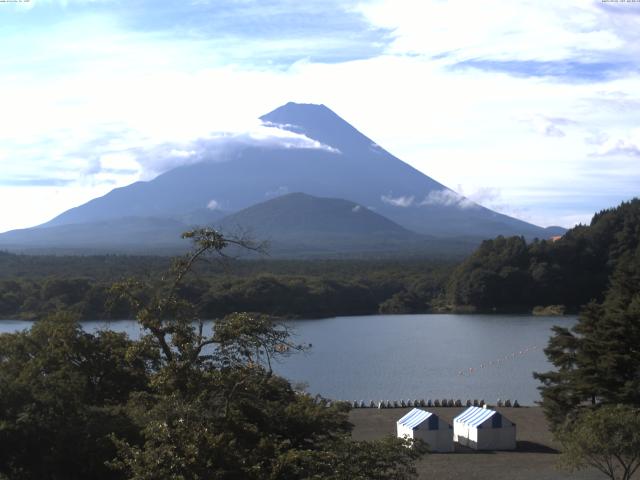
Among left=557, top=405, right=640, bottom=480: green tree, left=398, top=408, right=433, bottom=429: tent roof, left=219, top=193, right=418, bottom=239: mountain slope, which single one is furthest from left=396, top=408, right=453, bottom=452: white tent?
left=219, top=193, right=418, bottom=239: mountain slope

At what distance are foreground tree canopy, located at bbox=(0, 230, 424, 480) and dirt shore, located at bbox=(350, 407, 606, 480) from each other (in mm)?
4429

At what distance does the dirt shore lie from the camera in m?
11.6

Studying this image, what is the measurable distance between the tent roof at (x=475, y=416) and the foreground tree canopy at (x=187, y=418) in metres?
5.94

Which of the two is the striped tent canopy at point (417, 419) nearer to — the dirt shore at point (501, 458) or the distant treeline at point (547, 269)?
the dirt shore at point (501, 458)

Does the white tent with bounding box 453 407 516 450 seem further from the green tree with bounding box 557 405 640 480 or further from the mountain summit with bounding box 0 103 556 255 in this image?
the mountain summit with bounding box 0 103 556 255

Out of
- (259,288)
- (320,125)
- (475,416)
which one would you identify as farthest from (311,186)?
(475,416)

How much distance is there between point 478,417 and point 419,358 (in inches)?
443

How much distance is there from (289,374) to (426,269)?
3102cm

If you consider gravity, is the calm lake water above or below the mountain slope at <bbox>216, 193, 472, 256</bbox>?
below

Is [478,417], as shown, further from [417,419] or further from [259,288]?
[259,288]

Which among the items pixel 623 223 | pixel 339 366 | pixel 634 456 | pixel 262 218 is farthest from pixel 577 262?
pixel 262 218

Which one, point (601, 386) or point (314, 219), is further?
point (314, 219)

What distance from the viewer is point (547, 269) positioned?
1706 inches

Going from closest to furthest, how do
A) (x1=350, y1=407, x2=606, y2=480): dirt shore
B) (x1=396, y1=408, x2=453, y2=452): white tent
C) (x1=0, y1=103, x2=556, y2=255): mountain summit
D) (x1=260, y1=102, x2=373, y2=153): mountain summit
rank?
1. (x1=350, y1=407, x2=606, y2=480): dirt shore
2. (x1=396, y1=408, x2=453, y2=452): white tent
3. (x1=0, y1=103, x2=556, y2=255): mountain summit
4. (x1=260, y1=102, x2=373, y2=153): mountain summit
